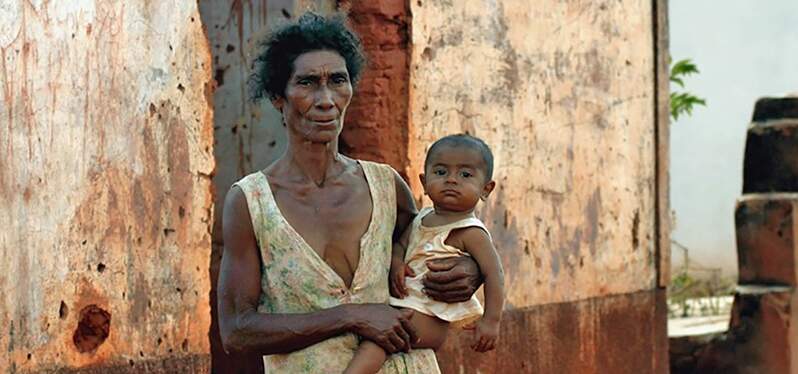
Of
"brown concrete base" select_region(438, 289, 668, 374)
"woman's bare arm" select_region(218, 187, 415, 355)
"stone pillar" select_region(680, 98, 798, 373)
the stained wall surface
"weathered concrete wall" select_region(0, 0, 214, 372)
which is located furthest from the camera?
"stone pillar" select_region(680, 98, 798, 373)

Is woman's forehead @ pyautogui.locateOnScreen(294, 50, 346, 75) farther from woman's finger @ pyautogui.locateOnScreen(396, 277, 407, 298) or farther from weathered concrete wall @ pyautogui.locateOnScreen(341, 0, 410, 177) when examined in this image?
weathered concrete wall @ pyautogui.locateOnScreen(341, 0, 410, 177)

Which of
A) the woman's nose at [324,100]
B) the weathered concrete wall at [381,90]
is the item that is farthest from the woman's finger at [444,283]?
the weathered concrete wall at [381,90]

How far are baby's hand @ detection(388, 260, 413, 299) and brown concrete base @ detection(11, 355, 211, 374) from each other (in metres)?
1.47

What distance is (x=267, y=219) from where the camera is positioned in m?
4.16

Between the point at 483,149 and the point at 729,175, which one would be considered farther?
the point at 729,175

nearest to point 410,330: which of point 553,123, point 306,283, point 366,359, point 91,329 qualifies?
point 366,359

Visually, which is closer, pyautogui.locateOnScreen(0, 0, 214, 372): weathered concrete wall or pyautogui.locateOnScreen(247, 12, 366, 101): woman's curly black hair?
pyautogui.locateOnScreen(247, 12, 366, 101): woman's curly black hair

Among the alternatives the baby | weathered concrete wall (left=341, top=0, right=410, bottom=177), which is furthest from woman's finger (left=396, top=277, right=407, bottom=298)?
weathered concrete wall (left=341, top=0, right=410, bottom=177)

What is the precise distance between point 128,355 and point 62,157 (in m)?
0.69

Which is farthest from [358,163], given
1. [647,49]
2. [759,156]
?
[759,156]

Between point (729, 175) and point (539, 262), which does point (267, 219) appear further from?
point (729, 175)

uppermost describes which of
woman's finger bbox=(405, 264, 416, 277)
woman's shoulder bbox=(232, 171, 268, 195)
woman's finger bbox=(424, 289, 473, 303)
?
woman's shoulder bbox=(232, 171, 268, 195)

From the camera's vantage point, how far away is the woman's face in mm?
4168

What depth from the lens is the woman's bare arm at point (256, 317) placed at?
4.13 meters
